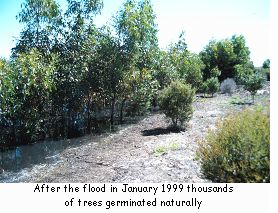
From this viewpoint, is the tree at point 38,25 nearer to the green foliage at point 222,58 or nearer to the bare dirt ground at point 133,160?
the bare dirt ground at point 133,160

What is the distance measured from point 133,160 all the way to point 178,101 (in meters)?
4.88

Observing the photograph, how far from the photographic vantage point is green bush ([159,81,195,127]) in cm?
1483

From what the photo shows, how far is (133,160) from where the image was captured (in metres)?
10.8

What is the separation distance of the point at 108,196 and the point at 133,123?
1173 cm

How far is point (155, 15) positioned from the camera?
57.7 feet

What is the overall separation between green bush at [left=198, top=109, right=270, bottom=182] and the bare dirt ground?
1.92ft

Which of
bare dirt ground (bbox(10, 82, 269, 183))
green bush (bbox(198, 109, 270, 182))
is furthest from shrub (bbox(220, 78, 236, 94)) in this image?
green bush (bbox(198, 109, 270, 182))

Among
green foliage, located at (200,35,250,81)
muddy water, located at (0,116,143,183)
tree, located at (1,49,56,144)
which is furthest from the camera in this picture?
green foliage, located at (200,35,250,81)

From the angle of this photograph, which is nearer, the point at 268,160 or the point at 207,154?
the point at 268,160

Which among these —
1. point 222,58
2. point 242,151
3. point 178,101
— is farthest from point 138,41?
point 222,58

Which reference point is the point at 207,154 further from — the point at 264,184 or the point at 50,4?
the point at 50,4

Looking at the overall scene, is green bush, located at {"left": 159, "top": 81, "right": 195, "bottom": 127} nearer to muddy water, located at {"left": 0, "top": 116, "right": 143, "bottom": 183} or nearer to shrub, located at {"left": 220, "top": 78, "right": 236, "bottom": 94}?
muddy water, located at {"left": 0, "top": 116, "right": 143, "bottom": 183}

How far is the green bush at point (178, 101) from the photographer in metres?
14.8

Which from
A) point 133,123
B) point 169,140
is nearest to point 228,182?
point 169,140
